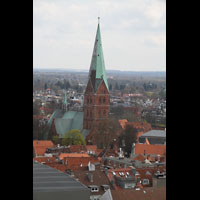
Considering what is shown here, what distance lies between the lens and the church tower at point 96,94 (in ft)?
63.0

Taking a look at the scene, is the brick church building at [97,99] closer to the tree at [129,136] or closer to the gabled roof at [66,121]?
the gabled roof at [66,121]

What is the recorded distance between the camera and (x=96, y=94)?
20.2m

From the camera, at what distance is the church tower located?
19.2 meters

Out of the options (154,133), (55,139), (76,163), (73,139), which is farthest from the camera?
(55,139)

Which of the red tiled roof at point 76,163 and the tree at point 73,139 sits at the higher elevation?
the red tiled roof at point 76,163

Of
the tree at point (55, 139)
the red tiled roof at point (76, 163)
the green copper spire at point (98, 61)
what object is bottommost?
the tree at point (55, 139)

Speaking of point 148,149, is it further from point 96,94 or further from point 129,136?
point 96,94

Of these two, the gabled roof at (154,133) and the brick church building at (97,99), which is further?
the brick church building at (97,99)

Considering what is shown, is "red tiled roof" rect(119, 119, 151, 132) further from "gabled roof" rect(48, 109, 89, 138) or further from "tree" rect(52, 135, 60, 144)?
"gabled roof" rect(48, 109, 89, 138)

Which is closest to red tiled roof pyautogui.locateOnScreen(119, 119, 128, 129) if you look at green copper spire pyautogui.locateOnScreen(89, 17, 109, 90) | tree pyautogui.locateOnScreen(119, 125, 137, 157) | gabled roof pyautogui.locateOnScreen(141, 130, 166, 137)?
tree pyautogui.locateOnScreen(119, 125, 137, 157)

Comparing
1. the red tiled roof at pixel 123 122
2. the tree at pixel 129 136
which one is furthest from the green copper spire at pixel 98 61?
the tree at pixel 129 136

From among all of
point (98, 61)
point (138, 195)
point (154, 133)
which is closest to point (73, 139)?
point (154, 133)
